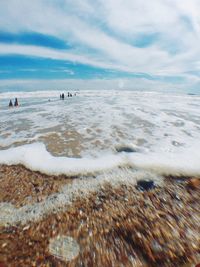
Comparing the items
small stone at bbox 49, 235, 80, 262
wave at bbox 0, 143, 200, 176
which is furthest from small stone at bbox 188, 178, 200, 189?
small stone at bbox 49, 235, 80, 262

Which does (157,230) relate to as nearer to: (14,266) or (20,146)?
(14,266)

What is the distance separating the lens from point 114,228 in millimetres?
3305

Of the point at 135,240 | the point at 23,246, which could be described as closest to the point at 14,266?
the point at 23,246

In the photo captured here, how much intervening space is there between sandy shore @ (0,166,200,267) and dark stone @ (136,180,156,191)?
0.44 ft

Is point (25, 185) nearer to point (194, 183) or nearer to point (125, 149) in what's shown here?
point (125, 149)

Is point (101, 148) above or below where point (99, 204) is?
below

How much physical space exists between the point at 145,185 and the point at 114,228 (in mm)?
1589

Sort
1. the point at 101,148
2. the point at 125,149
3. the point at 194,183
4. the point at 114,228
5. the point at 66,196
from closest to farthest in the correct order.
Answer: the point at 114,228
the point at 66,196
the point at 194,183
the point at 125,149
the point at 101,148

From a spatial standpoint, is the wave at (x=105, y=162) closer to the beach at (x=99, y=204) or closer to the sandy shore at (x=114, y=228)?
the beach at (x=99, y=204)

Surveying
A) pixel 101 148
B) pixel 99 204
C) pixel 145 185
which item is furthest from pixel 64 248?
pixel 101 148

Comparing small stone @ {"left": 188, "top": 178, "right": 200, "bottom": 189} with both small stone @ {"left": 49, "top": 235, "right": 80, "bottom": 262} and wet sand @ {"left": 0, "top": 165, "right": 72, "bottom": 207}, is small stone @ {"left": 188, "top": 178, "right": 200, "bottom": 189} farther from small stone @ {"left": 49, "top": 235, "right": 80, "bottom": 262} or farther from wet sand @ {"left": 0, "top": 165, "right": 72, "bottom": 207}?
small stone @ {"left": 49, "top": 235, "right": 80, "bottom": 262}

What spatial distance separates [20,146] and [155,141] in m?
5.12

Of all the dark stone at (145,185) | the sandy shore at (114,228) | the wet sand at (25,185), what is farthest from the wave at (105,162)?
the sandy shore at (114,228)

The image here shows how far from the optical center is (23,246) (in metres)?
2.93
